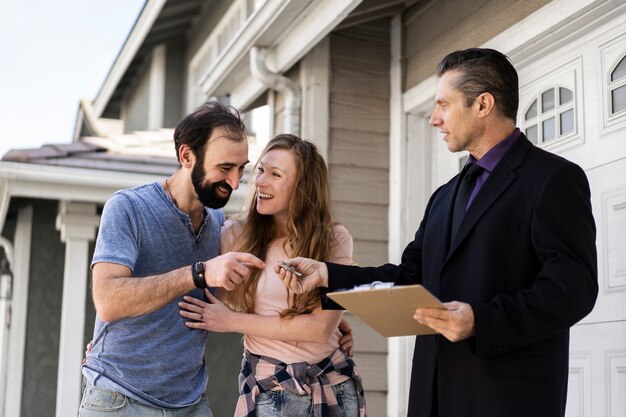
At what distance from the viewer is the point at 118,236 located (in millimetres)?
2648

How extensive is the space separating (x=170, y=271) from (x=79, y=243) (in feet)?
12.6

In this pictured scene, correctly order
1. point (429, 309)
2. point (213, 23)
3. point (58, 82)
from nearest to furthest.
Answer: point (429, 309)
point (213, 23)
point (58, 82)

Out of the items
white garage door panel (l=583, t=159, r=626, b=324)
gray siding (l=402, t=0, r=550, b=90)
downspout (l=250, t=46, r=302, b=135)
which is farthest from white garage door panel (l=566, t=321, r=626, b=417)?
downspout (l=250, t=46, r=302, b=135)

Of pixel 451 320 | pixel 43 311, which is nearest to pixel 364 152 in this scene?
pixel 451 320

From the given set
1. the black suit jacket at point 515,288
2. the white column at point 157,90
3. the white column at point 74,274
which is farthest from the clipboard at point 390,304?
the white column at point 157,90

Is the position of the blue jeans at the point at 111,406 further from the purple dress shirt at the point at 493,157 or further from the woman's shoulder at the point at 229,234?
the purple dress shirt at the point at 493,157

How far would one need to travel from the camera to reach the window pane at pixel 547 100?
12.4ft

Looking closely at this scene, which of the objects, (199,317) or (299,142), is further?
(299,142)

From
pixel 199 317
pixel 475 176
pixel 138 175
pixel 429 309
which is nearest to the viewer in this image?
pixel 429 309

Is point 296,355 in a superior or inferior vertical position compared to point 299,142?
inferior

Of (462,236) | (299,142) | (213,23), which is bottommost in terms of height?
(462,236)

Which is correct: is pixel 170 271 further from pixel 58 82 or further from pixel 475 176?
pixel 58 82

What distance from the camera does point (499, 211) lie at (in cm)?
238

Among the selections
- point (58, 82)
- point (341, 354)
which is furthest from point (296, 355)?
point (58, 82)
